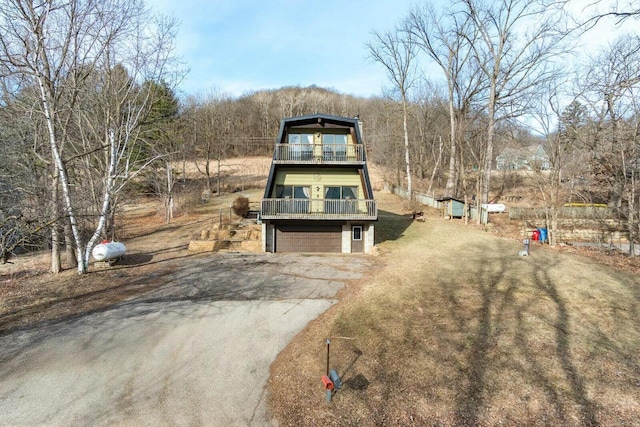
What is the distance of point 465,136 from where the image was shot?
3475 centimetres

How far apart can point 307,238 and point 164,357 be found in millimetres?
12162

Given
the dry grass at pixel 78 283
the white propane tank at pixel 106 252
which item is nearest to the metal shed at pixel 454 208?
the dry grass at pixel 78 283

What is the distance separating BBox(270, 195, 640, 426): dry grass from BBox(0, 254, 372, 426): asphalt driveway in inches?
33.0

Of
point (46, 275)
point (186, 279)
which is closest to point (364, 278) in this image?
point (186, 279)

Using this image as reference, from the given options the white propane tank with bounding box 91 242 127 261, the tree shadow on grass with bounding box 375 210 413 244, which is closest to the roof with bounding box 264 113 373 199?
the tree shadow on grass with bounding box 375 210 413 244

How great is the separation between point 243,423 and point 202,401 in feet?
3.57

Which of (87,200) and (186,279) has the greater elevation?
(87,200)

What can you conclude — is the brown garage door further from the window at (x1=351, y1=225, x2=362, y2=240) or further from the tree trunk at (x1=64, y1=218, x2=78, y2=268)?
the tree trunk at (x1=64, y1=218, x2=78, y2=268)

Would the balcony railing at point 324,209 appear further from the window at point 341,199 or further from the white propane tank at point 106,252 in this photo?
the white propane tank at point 106,252

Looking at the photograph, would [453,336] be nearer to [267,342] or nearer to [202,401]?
[267,342]

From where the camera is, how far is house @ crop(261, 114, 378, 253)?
18953 millimetres

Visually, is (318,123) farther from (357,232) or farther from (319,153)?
(357,232)

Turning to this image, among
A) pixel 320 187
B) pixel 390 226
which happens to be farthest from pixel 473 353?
pixel 390 226

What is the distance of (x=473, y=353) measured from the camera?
8141 mm
